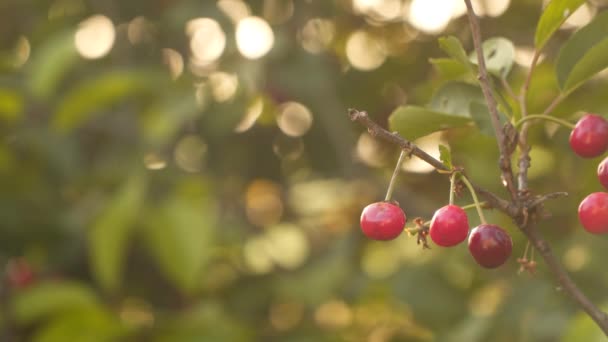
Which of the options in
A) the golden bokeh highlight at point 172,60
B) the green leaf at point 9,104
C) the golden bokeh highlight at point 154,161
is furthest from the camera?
the golden bokeh highlight at point 172,60

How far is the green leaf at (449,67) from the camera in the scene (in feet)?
4.19

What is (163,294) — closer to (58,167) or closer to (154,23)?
(58,167)

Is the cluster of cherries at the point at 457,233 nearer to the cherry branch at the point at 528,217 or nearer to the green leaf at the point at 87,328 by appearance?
the cherry branch at the point at 528,217

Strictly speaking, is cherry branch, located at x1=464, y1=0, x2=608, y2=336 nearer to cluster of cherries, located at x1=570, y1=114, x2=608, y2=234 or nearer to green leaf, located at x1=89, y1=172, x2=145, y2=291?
cluster of cherries, located at x1=570, y1=114, x2=608, y2=234

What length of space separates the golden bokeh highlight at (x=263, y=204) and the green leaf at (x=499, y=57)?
2.35 metres

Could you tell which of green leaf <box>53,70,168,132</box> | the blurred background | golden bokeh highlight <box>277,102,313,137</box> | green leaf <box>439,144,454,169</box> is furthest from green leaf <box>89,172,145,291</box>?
green leaf <box>439,144,454,169</box>

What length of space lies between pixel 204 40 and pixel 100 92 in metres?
0.84

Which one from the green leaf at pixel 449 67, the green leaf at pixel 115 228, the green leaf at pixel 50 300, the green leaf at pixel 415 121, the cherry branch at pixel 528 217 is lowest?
the cherry branch at pixel 528 217

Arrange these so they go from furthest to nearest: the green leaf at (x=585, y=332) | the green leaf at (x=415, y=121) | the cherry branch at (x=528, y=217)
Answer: the green leaf at (x=585, y=332) → the green leaf at (x=415, y=121) → the cherry branch at (x=528, y=217)

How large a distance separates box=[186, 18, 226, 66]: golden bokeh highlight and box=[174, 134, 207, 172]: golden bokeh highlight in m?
0.29

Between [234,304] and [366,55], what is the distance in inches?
43.6

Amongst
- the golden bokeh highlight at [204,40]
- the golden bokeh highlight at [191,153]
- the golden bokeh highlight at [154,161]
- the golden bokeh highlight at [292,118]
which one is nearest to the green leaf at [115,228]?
the golden bokeh highlight at [154,161]

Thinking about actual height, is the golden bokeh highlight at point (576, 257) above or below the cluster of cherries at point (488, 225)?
above

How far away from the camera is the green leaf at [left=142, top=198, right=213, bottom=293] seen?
2416 millimetres
